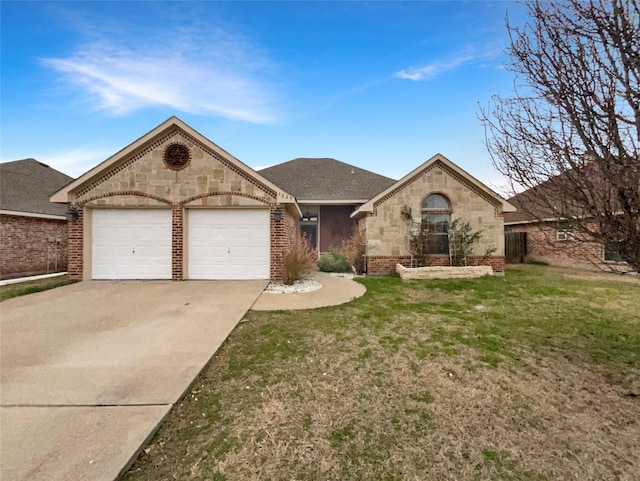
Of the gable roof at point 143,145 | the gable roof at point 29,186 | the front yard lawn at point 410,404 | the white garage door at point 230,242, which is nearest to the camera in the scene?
the front yard lawn at point 410,404

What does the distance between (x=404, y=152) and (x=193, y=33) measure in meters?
10.5

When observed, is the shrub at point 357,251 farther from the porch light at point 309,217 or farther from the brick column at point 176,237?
the brick column at point 176,237

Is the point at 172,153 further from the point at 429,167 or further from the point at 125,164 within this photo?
the point at 429,167

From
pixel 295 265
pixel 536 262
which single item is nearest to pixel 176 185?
pixel 295 265

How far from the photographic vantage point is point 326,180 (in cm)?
1864

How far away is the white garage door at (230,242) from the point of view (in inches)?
427

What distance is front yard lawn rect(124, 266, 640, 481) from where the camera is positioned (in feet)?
7.50

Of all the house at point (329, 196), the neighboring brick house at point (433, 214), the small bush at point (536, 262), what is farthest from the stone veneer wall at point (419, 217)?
the small bush at point (536, 262)

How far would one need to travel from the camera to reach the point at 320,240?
59.0ft

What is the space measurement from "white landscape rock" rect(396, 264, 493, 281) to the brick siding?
1541 cm

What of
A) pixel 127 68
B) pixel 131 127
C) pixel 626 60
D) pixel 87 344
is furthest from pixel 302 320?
pixel 131 127

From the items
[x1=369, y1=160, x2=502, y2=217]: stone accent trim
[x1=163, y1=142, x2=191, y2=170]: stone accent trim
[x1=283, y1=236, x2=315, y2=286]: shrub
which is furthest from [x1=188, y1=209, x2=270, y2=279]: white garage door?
[x1=369, y1=160, x2=502, y2=217]: stone accent trim

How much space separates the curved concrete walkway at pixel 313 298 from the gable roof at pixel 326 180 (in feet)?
25.8

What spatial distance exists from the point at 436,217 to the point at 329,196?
6.49 metres
